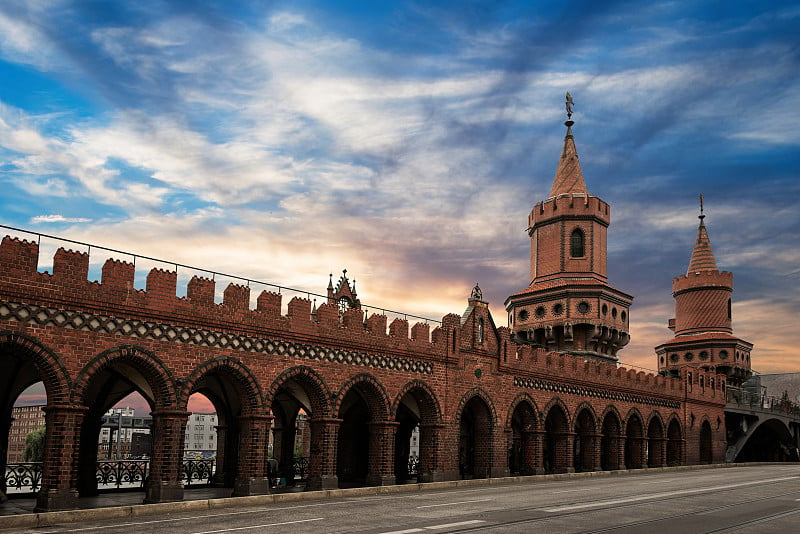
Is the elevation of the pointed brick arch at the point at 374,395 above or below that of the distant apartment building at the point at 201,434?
above

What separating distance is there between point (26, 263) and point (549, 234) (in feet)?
121

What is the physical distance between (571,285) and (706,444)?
1367 cm

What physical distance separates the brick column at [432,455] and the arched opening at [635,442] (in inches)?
645

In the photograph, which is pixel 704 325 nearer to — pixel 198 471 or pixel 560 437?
pixel 560 437

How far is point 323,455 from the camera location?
24766mm

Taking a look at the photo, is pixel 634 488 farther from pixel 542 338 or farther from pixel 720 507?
pixel 542 338

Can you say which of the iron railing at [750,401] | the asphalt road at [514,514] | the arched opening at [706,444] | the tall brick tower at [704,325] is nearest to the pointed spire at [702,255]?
the tall brick tower at [704,325]

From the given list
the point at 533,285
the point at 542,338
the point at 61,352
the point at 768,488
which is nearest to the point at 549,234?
the point at 533,285

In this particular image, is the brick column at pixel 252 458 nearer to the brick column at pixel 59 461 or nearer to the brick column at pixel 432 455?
the brick column at pixel 59 461

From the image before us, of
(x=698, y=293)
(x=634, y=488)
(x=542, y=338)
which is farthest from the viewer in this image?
(x=698, y=293)

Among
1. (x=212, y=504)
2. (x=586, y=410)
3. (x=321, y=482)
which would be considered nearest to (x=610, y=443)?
(x=586, y=410)

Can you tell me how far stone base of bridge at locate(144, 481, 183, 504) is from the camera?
2020 cm

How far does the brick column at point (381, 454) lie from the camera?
87.3 feet

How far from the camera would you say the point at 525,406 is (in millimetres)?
A: 33781
